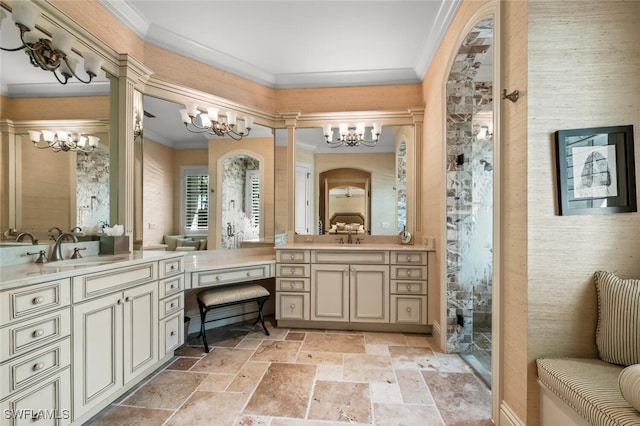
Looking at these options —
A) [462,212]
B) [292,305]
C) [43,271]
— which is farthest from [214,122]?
[462,212]

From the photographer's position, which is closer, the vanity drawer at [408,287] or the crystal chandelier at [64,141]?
the crystal chandelier at [64,141]

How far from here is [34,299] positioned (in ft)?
4.38

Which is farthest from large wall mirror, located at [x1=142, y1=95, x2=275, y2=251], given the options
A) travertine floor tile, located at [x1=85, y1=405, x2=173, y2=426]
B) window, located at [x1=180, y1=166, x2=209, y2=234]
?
travertine floor tile, located at [x1=85, y1=405, x2=173, y2=426]

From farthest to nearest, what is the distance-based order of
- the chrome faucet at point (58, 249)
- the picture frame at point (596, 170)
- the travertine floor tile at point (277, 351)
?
1. the travertine floor tile at point (277, 351)
2. the chrome faucet at point (58, 249)
3. the picture frame at point (596, 170)

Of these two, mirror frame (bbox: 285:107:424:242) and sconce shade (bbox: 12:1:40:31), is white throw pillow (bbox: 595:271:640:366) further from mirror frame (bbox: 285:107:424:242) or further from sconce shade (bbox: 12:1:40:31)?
sconce shade (bbox: 12:1:40:31)

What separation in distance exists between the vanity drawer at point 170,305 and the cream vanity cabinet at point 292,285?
3.34 ft

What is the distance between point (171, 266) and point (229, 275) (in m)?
0.60

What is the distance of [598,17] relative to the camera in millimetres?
1375

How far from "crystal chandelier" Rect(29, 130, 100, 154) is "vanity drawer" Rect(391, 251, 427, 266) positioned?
2825 millimetres

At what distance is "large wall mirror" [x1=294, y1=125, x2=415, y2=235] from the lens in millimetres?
3441

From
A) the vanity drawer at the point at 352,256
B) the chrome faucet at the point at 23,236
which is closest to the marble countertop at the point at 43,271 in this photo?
the chrome faucet at the point at 23,236

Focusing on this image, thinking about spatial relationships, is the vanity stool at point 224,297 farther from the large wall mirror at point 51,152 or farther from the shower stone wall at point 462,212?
the shower stone wall at point 462,212

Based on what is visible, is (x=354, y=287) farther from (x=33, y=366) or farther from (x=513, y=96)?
(x=33, y=366)

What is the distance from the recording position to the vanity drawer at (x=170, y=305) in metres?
2.21
